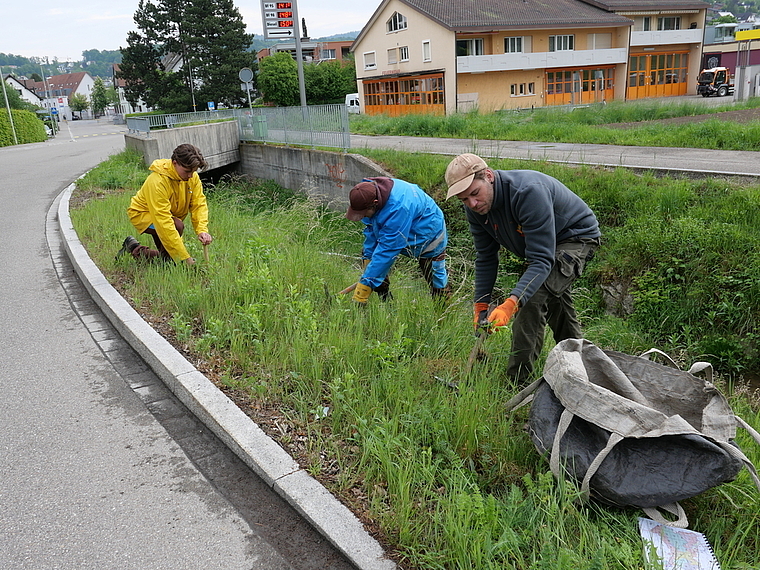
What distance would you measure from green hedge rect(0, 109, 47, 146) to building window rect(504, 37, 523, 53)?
3064 cm

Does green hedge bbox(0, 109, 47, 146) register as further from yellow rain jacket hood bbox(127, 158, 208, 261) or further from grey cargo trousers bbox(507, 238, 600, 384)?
grey cargo trousers bbox(507, 238, 600, 384)

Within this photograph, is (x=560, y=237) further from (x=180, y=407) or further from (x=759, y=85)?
(x=759, y=85)

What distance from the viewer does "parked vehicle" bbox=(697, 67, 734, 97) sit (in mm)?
37062

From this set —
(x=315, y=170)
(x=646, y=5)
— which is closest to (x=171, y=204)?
(x=315, y=170)

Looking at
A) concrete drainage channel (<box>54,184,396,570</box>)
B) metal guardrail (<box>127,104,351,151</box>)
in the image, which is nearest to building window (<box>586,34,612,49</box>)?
metal guardrail (<box>127,104,351,151</box>)

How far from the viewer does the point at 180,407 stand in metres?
4.05

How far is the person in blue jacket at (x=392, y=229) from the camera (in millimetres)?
4949

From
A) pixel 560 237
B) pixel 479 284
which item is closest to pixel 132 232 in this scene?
pixel 479 284

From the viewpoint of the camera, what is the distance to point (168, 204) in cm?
604

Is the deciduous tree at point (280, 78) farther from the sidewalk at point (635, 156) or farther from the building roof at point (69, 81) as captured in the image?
the building roof at point (69, 81)

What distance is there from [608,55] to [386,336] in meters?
41.0

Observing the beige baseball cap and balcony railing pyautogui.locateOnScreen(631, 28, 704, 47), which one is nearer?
the beige baseball cap

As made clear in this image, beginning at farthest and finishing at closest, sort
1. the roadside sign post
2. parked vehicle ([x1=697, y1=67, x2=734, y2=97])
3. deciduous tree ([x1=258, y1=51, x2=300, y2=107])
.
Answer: deciduous tree ([x1=258, y1=51, x2=300, y2=107])
parked vehicle ([x1=697, y1=67, x2=734, y2=97])
the roadside sign post

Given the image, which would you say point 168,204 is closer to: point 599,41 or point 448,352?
point 448,352
